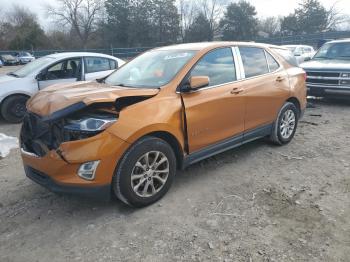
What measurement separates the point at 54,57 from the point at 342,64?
7.11m

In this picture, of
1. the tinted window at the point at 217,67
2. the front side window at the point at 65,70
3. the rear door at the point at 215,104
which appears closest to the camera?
the rear door at the point at 215,104

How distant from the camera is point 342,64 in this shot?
8.64 m

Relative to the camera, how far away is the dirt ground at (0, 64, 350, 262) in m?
2.99

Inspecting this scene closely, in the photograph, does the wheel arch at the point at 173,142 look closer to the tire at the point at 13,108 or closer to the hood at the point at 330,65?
the tire at the point at 13,108

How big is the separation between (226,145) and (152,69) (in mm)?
1395

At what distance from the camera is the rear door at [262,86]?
4.78m

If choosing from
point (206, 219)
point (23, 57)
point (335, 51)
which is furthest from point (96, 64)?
point (23, 57)

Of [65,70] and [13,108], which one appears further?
[65,70]

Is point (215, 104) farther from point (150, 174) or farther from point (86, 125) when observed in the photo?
point (86, 125)

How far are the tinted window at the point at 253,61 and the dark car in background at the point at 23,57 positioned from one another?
35812 mm

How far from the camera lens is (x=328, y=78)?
28.1 feet

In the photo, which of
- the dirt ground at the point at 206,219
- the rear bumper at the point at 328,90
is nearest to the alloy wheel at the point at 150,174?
the dirt ground at the point at 206,219

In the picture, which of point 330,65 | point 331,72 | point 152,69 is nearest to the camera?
point 152,69

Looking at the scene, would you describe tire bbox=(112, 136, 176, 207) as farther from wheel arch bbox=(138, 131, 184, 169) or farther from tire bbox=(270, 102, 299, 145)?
tire bbox=(270, 102, 299, 145)
